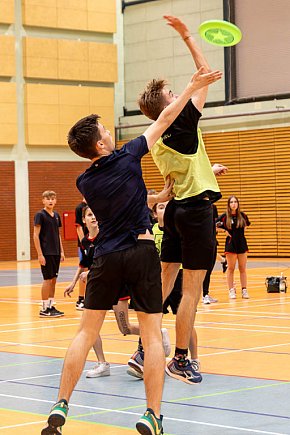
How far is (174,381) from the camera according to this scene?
8.54 metres

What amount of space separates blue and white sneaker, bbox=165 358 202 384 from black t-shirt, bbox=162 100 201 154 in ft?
5.83

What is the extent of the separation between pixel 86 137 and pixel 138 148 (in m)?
0.35

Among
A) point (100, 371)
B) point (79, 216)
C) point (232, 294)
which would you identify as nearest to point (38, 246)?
point (79, 216)

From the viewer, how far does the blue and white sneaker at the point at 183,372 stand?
7.63m

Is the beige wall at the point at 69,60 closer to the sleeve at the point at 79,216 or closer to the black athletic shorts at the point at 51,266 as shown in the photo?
the sleeve at the point at 79,216

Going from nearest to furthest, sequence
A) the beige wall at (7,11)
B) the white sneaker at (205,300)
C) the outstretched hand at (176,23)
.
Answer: the outstretched hand at (176,23), the white sneaker at (205,300), the beige wall at (7,11)

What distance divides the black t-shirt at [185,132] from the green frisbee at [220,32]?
4.90 feet

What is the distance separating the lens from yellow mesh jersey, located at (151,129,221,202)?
24.6 ft

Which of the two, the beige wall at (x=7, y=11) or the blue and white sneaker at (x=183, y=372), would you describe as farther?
the beige wall at (x=7, y=11)

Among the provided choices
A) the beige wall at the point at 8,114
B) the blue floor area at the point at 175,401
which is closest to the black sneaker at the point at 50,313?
the blue floor area at the point at 175,401

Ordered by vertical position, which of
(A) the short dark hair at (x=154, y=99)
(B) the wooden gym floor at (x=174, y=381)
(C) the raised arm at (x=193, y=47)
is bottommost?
(B) the wooden gym floor at (x=174, y=381)

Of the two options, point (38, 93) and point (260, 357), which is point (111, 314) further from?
point (38, 93)

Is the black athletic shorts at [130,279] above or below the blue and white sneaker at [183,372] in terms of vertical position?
above

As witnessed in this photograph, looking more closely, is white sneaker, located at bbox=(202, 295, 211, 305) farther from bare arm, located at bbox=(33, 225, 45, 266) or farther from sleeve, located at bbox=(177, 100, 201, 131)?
sleeve, located at bbox=(177, 100, 201, 131)
